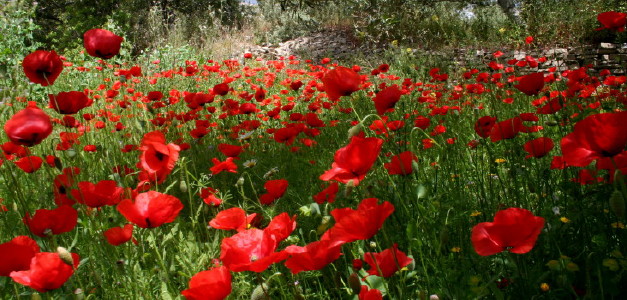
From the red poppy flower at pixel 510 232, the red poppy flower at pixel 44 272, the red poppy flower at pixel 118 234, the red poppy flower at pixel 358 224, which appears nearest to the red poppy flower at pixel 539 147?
the red poppy flower at pixel 510 232

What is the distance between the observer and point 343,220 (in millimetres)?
869

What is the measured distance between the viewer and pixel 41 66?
5.18 feet

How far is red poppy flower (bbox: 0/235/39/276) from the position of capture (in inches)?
40.4

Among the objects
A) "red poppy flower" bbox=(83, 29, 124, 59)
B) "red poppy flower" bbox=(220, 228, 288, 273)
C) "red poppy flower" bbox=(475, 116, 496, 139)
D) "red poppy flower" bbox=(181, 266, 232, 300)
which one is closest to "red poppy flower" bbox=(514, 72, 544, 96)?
"red poppy flower" bbox=(475, 116, 496, 139)

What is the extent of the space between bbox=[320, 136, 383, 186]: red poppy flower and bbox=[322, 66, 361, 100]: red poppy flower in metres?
0.46

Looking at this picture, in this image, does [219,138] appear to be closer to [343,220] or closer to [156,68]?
[343,220]

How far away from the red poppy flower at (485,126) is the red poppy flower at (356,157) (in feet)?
2.85

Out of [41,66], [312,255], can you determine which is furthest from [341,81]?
[41,66]

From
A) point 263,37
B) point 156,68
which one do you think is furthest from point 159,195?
point 263,37

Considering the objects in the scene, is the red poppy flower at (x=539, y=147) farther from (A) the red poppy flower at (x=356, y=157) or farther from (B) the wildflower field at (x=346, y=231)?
(A) the red poppy flower at (x=356, y=157)

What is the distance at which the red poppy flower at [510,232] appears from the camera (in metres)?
0.86

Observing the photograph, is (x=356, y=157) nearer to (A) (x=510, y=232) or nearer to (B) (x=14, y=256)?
(A) (x=510, y=232)

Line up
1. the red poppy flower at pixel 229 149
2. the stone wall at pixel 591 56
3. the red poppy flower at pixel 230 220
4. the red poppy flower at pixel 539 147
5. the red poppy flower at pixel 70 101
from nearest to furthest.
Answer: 1. the red poppy flower at pixel 230 220
2. the red poppy flower at pixel 539 147
3. the red poppy flower at pixel 70 101
4. the red poppy flower at pixel 229 149
5. the stone wall at pixel 591 56

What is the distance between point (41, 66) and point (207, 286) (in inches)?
45.6
